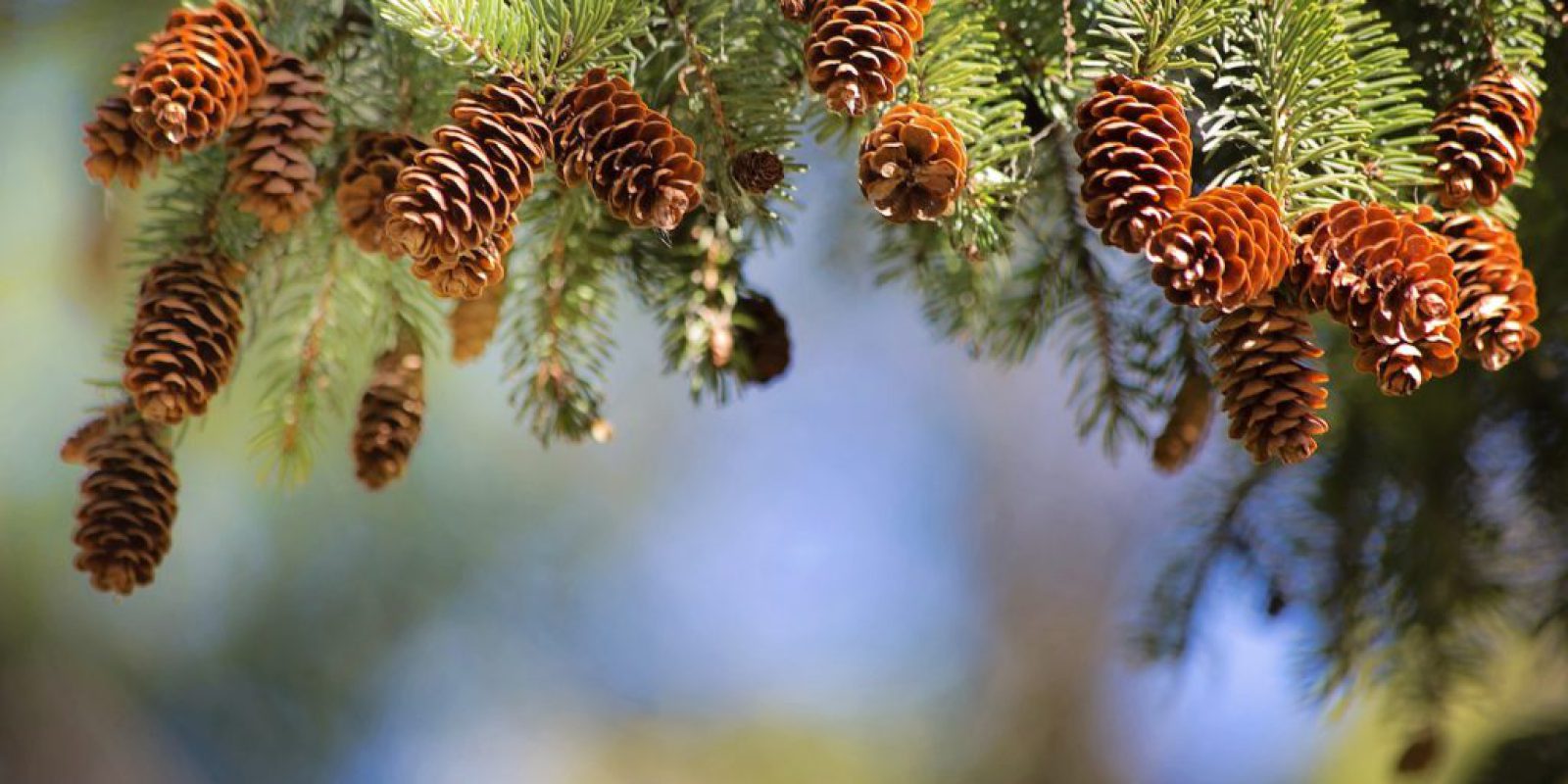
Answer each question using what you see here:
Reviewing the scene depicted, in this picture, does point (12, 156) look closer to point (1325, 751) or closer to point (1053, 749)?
point (1053, 749)

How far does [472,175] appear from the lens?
39 cm

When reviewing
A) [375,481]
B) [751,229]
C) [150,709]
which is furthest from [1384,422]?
[150,709]

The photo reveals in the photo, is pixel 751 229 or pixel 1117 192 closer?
pixel 1117 192

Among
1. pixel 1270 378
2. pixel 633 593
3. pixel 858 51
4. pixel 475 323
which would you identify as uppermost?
pixel 633 593

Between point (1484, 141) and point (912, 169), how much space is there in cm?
22

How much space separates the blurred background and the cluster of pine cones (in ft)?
5.17

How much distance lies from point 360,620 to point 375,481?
6.82ft

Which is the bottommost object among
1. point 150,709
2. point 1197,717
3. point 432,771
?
point 1197,717

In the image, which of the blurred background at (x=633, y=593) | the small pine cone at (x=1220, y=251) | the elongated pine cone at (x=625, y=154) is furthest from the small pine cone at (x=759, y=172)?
the blurred background at (x=633, y=593)

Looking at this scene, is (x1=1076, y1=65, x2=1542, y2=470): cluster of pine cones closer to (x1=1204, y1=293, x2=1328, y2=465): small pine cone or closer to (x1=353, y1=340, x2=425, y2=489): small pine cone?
(x1=1204, y1=293, x2=1328, y2=465): small pine cone

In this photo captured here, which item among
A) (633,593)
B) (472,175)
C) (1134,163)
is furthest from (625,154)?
(633,593)

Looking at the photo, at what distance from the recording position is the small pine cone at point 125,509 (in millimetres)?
485

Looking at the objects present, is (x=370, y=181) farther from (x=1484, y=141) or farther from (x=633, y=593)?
(x=633, y=593)

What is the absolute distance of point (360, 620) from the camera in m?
2.48
